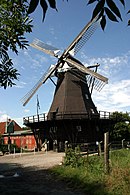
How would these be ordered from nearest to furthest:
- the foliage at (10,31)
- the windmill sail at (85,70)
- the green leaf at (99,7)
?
the green leaf at (99,7), the foliage at (10,31), the windmill sail at (85,70)

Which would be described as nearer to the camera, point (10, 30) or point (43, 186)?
point (10, 30)

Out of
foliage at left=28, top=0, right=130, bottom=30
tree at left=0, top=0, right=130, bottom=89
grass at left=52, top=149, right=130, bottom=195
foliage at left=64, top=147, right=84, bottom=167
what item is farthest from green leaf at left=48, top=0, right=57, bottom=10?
foliage at left=64, top=147, right=84, bottom=167

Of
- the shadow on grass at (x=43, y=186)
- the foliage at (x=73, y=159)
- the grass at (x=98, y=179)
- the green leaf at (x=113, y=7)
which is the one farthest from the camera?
the foliage at (x=73, y=159)

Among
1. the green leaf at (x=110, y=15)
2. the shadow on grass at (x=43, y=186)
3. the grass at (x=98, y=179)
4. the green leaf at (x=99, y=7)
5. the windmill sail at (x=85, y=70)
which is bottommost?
the shadow on grass at (x=43, y=186)

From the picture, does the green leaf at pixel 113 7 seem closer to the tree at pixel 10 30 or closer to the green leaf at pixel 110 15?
the green leaf at pixel 110 15

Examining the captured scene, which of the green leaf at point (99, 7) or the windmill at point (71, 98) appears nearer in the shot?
the green leaf at point (99, 7)

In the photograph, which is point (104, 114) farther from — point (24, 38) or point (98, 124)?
point (24, 38)

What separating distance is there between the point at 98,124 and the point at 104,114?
1.48 m

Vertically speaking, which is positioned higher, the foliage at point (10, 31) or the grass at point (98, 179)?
the foliage at point (10, 31)

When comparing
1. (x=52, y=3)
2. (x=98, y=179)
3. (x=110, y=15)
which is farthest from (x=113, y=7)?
(x=98, y=179)

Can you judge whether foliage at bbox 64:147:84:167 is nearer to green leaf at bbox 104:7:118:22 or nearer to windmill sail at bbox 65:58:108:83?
green leaf at bbox 104:7:118:22

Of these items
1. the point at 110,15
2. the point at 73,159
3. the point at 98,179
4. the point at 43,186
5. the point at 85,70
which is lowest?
the point at 43,186

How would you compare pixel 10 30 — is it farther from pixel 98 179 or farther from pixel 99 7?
pixel 98 179

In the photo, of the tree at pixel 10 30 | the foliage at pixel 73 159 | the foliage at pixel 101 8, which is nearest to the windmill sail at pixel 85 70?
the foliage at pixel 73 159
